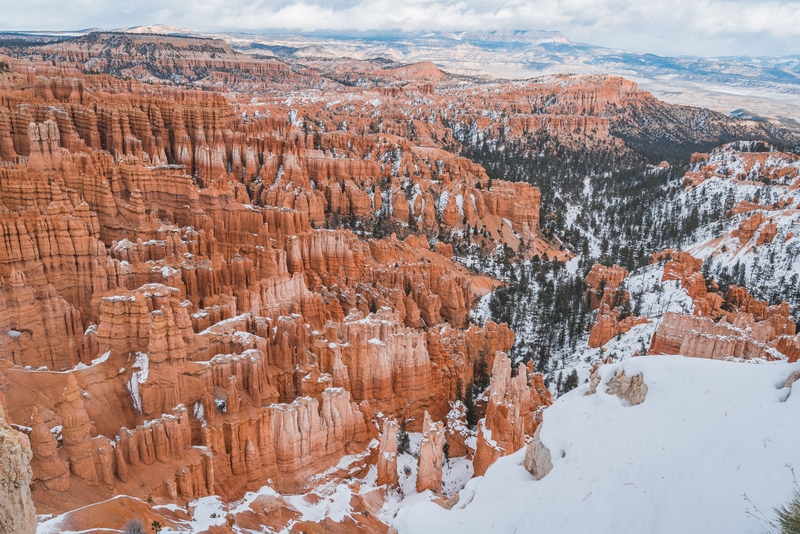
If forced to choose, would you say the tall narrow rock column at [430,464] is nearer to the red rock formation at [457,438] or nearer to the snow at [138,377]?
the red rock formation at [457,438]

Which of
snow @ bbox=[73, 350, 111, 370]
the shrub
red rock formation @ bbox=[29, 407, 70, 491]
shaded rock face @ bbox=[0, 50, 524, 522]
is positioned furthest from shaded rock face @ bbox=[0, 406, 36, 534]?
snow @ bbox=[73, 350, 111, 370]

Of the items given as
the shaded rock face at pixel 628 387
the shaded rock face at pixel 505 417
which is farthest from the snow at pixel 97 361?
the shaded rock face at pixel 628 387

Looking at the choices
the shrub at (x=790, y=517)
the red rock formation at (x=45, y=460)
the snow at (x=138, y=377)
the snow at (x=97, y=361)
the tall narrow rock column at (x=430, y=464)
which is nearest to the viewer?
the shrub at (x=790, y=517)

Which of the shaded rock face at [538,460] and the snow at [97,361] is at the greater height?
the shaded rock face at [538,460]

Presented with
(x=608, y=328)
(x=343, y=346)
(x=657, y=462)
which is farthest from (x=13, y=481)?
(x=608, y=328)

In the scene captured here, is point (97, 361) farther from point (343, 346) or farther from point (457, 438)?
point (457, 438)

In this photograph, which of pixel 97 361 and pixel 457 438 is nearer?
pixel 97 361

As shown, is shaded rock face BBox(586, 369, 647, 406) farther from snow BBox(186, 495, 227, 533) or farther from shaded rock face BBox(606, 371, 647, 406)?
snow BBox(186, 495, 227, 533)
